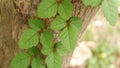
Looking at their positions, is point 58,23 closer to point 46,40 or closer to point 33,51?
point 46,40

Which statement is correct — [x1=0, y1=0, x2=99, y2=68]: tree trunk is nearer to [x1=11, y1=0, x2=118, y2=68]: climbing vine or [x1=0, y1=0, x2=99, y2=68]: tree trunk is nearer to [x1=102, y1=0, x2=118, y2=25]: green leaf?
[x1=11, y1=0, x2=118, y2=68]: climbing vine

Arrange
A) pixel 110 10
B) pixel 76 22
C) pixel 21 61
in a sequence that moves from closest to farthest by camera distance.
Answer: pixel 110 10
pixel 76 22
pixel 21 61

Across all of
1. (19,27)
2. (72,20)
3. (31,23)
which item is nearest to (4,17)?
(19,27)

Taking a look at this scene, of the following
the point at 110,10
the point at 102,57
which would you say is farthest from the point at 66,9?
the point at 102,57

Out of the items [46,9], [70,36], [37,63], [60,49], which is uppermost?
[46,9]

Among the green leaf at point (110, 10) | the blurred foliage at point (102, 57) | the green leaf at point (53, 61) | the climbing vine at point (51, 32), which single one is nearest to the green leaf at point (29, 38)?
the climbing vine at point (51, 32)

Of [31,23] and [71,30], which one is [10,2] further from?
[71,30]

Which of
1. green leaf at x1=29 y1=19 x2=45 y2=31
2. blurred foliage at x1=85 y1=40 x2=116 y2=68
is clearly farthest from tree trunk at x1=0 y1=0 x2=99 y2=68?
blurred foliage at x1=85 y1=40 x2=116 y2=68

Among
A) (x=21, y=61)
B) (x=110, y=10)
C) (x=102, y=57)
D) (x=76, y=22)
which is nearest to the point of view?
(x=110, y=10)
